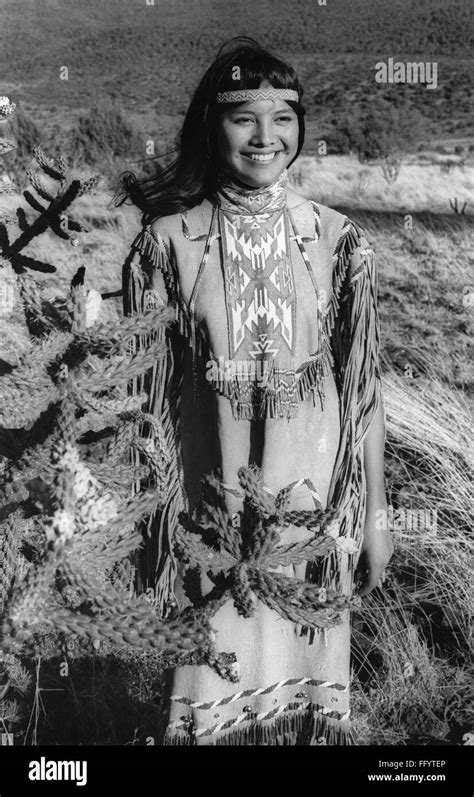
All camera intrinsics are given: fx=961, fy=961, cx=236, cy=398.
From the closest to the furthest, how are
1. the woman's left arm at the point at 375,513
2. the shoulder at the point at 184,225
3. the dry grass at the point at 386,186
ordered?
the shoulder at the point at 184,225 < the woman's left arm at the point at 375,513 < the dry grass at the point at 386,186

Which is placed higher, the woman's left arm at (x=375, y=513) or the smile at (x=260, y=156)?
the smile at (x=260, y=156)

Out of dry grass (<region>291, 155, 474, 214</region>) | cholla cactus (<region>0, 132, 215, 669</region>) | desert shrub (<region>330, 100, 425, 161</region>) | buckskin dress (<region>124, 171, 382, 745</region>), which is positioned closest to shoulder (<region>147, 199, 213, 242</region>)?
buckskin dress (<region>124, 171, 382, 745</region>)

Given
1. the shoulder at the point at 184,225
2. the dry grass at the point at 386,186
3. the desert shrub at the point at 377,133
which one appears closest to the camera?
the shoulder at the point at 184,225

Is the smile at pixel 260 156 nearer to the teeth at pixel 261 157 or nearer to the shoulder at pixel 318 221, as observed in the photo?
the teeth at pixel 261 157

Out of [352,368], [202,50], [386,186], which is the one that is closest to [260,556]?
[352,368]

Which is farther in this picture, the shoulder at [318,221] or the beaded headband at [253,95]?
the shoulder at [318,221]

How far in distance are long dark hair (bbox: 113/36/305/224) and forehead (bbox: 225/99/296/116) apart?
0.02m

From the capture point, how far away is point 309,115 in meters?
9.41

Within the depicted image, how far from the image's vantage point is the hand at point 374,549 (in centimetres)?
241

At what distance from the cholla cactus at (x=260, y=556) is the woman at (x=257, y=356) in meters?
0.65

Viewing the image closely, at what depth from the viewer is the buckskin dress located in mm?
2160

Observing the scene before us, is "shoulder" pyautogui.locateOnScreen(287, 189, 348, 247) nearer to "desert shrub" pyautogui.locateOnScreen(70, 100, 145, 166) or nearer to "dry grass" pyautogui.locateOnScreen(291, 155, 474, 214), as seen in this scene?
"dry grass" pyautogui.locateOnScreen(291, 155, 474, 214)

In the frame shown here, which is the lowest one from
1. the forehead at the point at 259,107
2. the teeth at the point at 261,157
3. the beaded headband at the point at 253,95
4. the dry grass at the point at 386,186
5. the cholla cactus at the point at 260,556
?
the cholla cactus at the point at 260,556

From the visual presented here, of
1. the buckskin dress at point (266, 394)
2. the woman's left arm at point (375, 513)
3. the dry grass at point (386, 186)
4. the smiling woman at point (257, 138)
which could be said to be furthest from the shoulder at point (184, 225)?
the dry grass at point (386, 186)
